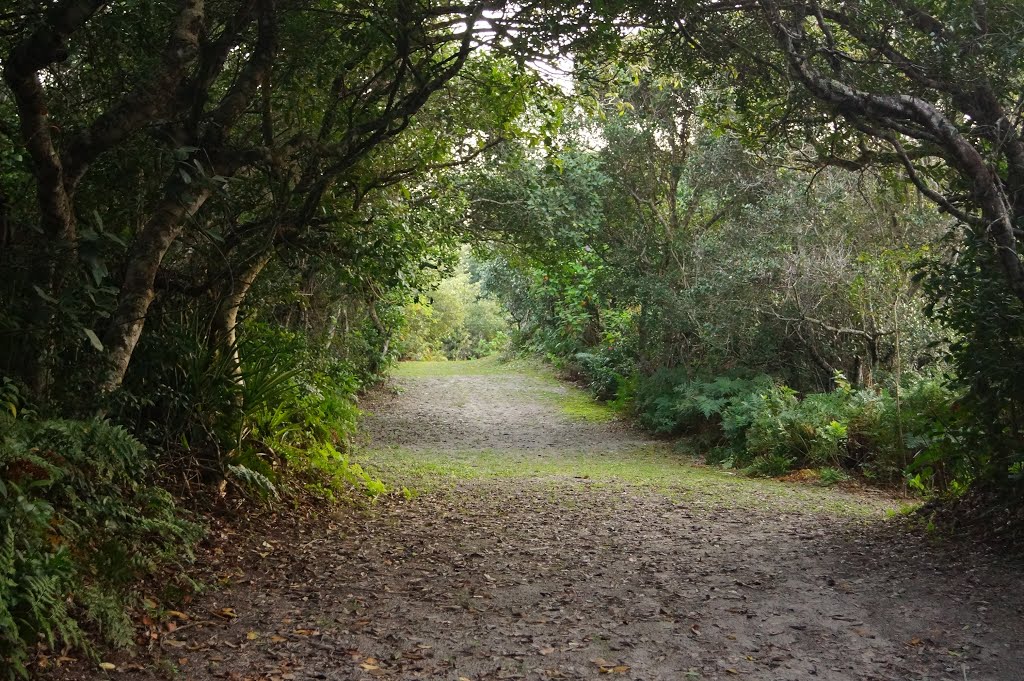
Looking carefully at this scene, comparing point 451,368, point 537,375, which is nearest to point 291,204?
point 537,375

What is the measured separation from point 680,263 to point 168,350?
11501mm

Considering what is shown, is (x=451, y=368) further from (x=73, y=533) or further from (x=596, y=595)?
(x=73, y=533)

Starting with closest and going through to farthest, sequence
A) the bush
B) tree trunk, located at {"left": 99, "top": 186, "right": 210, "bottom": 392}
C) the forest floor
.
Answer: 1. the bush
2. the forest floor
3. tree trunk, located at {"left": 99, "top": 186, "right": 210, "bottom": 392}

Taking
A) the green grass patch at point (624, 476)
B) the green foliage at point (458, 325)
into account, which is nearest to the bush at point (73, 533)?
the green grass patch at point (624, 476)

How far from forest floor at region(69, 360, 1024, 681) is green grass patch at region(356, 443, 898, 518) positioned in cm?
10

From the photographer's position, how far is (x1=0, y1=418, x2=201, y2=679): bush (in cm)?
388

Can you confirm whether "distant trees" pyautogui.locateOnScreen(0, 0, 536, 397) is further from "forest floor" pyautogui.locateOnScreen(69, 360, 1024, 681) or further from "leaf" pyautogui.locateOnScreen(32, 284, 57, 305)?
"forest floor" pyautogui.locateOnScreen(69, 360, 1024, 681)

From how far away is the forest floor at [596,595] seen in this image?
4641 millimetres

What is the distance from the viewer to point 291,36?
686 cm

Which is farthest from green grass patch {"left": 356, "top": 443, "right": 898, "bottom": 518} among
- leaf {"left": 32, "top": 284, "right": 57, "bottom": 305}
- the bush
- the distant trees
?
leaf {"left": 32, "top": 284, "right": 57, "bottom": 305}

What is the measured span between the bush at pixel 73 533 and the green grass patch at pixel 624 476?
15.6 feet

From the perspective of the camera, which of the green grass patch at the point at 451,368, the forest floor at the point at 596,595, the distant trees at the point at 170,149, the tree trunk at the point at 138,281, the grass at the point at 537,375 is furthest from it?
the green grass patch at the point at 451,368

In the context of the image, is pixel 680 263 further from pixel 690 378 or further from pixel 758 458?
pixel 758 458

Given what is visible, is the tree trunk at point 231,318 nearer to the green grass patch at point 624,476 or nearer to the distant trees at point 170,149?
the distant trees at point 170,149
